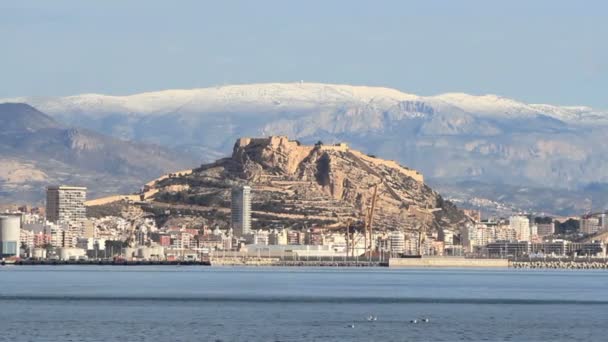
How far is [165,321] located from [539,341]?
20662 mm

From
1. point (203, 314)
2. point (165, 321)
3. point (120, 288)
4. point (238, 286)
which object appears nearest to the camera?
point (165, 321)

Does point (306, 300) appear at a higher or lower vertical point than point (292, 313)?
higher

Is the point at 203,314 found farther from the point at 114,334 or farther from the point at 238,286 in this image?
the point at 238,286

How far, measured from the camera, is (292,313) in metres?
100

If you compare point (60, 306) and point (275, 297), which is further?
point (275, 297)

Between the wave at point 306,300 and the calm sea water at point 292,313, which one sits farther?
the wave at point 306,300

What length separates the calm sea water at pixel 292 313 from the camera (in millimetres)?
82750

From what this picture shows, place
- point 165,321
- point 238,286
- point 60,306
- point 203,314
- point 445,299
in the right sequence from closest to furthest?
point 165,321 → point 203,314 → point 60,306 → point 445,299 → point 238,286

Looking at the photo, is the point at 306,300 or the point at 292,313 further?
the point at 306,300

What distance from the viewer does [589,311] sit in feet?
346

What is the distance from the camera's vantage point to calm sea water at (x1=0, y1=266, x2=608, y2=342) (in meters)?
82.8

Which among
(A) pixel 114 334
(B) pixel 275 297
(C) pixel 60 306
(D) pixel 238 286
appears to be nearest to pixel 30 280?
(D) pixel 238 286

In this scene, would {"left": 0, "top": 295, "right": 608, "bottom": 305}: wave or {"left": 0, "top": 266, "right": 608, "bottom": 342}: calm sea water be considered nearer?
{"left": 0, "top": 266, "right": 608, "bottom": 342}: calm sea water

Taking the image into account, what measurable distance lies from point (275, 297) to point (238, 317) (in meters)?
26.7
